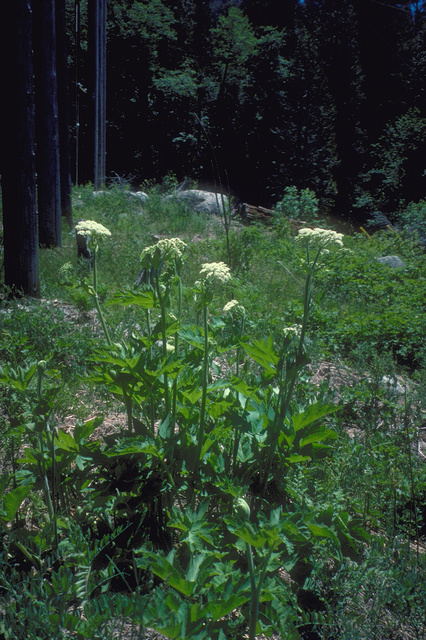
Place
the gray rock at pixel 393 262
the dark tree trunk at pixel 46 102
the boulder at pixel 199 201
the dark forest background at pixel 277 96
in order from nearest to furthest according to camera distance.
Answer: the dark tree trunk at pixel 46 102 → the gray rock at pixel 393 262 → the boulder at pixel 199 201 → the dark forest background at pixel 277 96

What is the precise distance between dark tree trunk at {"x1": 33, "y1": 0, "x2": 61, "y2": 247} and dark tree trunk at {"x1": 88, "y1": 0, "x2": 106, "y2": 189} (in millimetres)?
5173

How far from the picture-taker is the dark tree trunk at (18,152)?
446 centimetres

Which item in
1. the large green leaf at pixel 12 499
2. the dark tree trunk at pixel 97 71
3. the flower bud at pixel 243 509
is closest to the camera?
the flower bud at pixel 243 509

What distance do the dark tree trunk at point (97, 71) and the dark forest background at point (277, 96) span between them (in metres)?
7.95

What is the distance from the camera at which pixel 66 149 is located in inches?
345

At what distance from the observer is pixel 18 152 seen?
464 centimetres

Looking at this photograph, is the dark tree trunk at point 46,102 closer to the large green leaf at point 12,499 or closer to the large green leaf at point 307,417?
the large green leaf at point 12,499

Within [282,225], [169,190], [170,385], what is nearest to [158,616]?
[170,385]

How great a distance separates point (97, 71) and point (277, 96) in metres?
11.4

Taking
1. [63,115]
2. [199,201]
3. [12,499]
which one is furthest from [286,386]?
[199,201]

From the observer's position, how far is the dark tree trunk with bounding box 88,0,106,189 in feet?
35.8

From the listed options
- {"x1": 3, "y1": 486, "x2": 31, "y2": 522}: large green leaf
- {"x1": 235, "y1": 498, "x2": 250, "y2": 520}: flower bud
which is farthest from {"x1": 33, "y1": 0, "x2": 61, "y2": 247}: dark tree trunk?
{"x1": 235, "y1": 498, "x2": 250, "y2": 520}: flower bud

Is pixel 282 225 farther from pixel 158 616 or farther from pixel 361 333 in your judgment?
pixel 158 616

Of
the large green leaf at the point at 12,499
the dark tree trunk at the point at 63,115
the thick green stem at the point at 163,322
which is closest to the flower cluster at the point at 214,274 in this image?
the thick green stem at the point at 163,322
